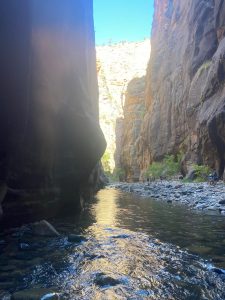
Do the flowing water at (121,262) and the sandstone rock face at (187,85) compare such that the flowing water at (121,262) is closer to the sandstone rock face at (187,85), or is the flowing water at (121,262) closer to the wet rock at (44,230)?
the wet rock at (44,230)

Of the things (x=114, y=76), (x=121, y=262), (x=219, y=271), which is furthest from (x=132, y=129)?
(x=219, y=271)

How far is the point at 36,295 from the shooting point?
15.1 ft

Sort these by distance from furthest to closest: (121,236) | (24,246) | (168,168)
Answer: (168,168) < (121,236) < (24,246)

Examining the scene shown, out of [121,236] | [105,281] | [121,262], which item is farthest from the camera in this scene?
[121,236]

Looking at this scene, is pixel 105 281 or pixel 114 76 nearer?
pixel 105 281

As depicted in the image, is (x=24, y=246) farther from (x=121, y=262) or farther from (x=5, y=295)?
(x=5, y=295)

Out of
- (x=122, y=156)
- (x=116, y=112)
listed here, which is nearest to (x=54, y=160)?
(x=122, y=156)

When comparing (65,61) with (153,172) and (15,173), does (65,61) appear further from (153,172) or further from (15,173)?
(153,172)

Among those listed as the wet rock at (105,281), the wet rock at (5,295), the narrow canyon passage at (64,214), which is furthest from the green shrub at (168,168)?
the wet rock at (5,295)

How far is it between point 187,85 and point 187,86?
15cm

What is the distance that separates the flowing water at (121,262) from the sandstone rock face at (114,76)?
135 m

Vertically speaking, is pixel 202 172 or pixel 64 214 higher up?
pixel 202 172

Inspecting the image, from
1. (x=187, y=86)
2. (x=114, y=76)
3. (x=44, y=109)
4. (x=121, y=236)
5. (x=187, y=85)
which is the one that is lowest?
(x=121, y=236)

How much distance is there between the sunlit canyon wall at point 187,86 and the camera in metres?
31.5
